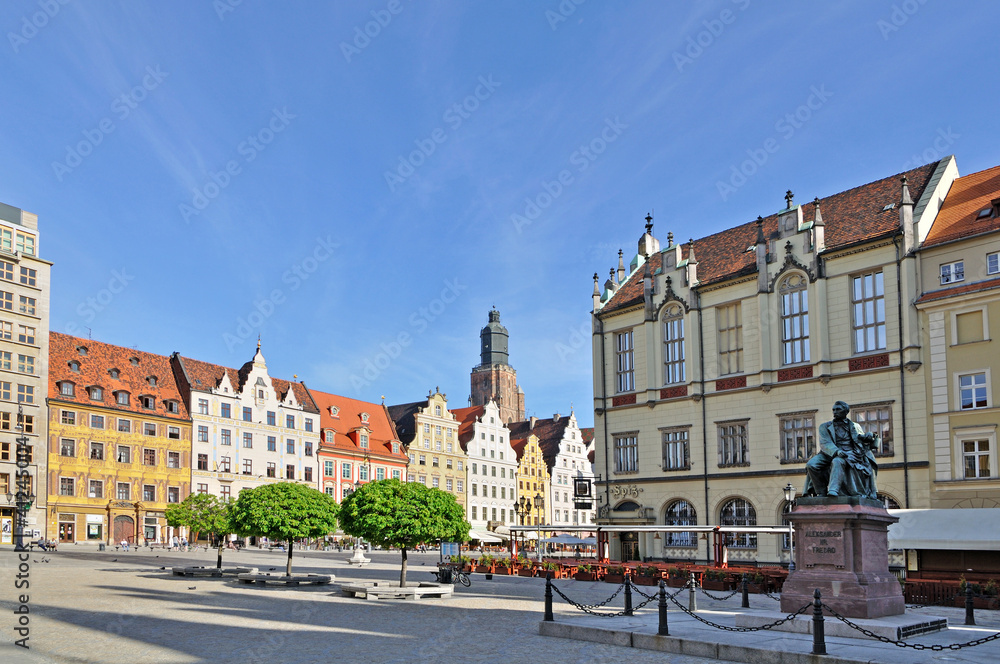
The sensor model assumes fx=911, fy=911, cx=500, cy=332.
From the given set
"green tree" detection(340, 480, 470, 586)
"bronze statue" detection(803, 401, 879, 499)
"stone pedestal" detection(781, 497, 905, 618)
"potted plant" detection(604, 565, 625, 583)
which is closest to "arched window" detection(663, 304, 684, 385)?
"potted plant" detection(604, 565, 625, 583)

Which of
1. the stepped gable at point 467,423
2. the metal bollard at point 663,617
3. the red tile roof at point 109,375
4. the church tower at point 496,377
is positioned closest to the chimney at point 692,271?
the metal bollard at point 663,617

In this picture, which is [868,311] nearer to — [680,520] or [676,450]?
[676,450]

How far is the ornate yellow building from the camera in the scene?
65.8 m

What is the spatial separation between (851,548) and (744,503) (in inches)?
972

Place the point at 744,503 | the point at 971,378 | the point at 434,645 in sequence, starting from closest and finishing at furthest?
1. the point at 434,645
2. the point at 971,378
3. the point at 744,503

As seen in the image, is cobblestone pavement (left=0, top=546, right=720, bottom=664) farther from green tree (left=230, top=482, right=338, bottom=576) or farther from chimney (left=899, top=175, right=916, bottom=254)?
chimney (left=899, top=175, right=916, bottom=254)

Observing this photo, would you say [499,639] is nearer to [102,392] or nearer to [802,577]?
[802,577]

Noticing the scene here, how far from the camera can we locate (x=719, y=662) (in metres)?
15.9

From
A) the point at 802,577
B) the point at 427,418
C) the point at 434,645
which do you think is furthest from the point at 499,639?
the point at 427,418

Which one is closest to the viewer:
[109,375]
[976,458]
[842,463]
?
[842,463]

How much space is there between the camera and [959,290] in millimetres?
35312

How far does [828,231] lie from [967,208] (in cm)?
586

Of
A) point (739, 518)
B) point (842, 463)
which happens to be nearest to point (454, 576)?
point (739, 518)

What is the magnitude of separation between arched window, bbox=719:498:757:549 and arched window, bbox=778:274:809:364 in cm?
705
